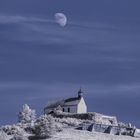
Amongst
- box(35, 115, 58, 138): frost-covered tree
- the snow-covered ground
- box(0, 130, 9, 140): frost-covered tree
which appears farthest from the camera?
box(35, 115, 58, 138): frost-covered tree


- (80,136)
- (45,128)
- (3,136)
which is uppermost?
(45,128)

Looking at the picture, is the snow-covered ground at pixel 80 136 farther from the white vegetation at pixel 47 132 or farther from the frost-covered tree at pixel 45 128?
the frost-covered tree at pixel 45 128

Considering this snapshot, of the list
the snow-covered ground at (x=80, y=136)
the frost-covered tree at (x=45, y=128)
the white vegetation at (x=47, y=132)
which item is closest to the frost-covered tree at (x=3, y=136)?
the white vegetation at (x=47, y=132)

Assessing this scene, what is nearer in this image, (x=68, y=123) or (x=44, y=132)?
(x=44, y=132)

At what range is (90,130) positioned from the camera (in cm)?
18925

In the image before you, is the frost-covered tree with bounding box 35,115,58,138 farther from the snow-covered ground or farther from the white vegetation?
the snow-covered ground

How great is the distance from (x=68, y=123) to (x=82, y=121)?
12.1 ft

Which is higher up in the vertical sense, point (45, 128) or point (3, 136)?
point (45, 128)

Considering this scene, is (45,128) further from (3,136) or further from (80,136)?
(3,136)

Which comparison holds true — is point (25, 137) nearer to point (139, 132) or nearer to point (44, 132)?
point (44, 132)

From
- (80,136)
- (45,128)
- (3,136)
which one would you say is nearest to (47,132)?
(45,128)

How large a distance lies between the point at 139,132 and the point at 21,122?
16.7m

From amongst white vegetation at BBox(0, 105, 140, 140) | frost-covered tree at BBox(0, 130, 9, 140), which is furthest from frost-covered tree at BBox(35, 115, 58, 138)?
frost-covered tree at BBox(0, 130, 9, 140)

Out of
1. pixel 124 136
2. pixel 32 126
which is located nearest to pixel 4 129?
pixel 32 126
